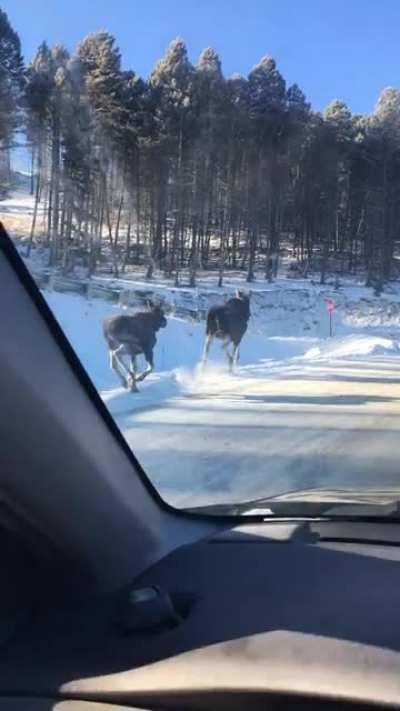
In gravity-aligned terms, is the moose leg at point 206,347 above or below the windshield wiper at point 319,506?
below

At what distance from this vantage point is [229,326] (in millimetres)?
13648

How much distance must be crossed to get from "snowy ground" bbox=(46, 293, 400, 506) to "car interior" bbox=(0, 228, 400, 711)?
2.08 ft

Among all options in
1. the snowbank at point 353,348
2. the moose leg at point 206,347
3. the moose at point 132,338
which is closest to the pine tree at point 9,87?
the moose at point 132,338

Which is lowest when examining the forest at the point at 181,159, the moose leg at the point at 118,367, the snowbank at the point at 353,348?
the snowbank at the point at 353,348

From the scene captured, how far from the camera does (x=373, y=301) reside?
11258 mm

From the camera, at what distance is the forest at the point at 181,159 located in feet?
12.8

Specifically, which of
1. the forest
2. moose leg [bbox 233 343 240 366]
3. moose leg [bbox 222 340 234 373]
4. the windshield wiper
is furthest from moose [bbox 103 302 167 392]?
moose leg [bbox 233 343 240 366]

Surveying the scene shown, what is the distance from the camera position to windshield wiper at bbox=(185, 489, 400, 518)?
3.80 m

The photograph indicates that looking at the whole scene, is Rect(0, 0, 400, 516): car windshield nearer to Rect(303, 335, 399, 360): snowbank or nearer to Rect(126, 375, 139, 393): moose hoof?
Rect(126, 375, 139, 393): moose hoof

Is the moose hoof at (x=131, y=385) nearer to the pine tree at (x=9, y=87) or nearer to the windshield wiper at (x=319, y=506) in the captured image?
the windshield wiper at (x=319, y=506)

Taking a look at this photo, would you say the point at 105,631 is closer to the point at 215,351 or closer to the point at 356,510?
the point at 356,510

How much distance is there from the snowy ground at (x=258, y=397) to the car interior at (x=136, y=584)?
595 millimetres

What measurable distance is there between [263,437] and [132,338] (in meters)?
2.09

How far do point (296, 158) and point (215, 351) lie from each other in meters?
9.58
